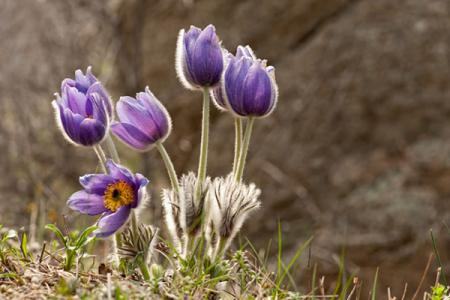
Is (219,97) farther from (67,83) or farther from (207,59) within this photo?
(67,83)

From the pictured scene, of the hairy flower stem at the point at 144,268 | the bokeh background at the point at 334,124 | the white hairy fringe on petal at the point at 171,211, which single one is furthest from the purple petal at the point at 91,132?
the bokeh background at the point at 334,124

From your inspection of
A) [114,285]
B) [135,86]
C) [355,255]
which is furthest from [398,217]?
[114,285]

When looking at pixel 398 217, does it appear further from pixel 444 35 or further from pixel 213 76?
pixel 213 76

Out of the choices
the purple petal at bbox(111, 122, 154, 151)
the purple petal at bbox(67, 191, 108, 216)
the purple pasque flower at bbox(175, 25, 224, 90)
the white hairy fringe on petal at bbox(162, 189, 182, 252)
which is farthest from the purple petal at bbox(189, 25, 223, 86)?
the purple petal at bbox(67, 191, 108, 216)

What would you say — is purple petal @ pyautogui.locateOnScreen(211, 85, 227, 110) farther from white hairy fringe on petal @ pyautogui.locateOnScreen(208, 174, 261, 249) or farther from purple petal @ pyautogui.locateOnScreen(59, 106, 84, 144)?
purple petal @ pyautogui.locateOnScreen(59, 106, 84, 144)

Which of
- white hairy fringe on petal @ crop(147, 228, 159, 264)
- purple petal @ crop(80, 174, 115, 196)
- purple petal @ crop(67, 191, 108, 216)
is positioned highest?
purple petal @ crop(80, 174, 115, 196)

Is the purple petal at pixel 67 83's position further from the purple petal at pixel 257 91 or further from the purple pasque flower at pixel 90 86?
the purple petal at pixel 257 91
